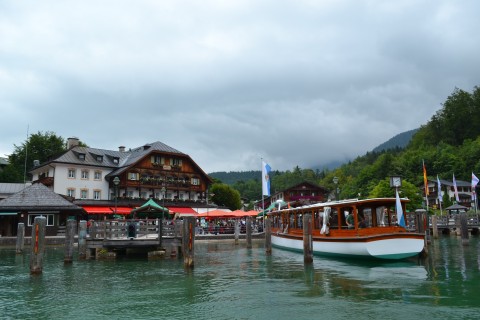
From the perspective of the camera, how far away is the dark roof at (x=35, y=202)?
38688 mm

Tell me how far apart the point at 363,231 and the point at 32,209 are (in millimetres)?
30880

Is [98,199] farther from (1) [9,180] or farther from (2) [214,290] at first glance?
(2) [214,290]

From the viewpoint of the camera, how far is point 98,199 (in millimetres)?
56188

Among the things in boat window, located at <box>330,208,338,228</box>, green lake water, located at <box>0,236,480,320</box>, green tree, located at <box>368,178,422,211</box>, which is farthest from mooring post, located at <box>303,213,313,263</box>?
green tree, located at <box>368,178,422,211</box>

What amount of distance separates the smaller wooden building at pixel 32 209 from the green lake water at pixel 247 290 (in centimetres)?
1721

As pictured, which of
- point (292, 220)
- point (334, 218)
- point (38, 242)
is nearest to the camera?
point (38, 242)

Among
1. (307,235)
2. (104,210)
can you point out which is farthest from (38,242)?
(104,210)

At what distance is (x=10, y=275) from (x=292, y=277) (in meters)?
12.9

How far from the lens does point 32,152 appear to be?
71.6m

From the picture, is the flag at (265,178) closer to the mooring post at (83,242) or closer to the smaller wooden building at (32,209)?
Answer: the mooring post at (83,242)

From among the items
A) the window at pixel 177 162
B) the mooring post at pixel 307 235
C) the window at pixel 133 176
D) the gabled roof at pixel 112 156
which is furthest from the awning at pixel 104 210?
the mooring post at pixel 307 235

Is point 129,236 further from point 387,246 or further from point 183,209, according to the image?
point 183,209

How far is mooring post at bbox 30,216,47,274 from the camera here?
18188mm

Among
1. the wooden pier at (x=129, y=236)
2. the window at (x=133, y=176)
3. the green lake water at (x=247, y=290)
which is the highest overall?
the window at (x=133, y=176)
